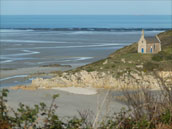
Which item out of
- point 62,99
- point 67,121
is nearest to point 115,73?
point 62,99

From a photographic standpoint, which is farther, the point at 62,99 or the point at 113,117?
the point at 62,99

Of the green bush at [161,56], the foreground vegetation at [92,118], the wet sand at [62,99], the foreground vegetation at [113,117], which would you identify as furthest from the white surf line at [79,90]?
the foreground vegetation at [92,118]

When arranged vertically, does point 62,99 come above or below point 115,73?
below

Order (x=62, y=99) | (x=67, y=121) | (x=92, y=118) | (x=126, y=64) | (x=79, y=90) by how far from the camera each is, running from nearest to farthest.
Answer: (x=67, y=121) → (x=92, y=118) → (x=62, y=99) → (x=79, y=90) → (x=126, y=64)

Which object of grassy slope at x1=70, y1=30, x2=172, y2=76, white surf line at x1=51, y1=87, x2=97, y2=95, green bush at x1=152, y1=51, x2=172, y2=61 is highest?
green bush at x1=152, y1=51, x2=172, y2=61

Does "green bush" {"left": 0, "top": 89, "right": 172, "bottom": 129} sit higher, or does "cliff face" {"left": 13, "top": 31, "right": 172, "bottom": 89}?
"cliff face" {"left": 13, "top": 31, "right": 172, "bottom": 89}

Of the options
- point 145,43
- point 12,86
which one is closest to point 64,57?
point 145,43

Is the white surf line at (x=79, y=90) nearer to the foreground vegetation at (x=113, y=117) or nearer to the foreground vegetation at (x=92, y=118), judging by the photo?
the foreground vegetation at (x=113, y=117)

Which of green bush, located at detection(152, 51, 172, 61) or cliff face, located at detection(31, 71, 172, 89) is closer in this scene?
cliff face, located at detection(31, 71, 172, 89)

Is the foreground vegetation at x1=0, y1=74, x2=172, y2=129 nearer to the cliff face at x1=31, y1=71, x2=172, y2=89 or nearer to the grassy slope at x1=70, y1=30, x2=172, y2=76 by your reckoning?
the cliff face at x1=31, y1=71, x2=172, y2=89

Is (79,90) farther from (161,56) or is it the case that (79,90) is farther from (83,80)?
(161,56)

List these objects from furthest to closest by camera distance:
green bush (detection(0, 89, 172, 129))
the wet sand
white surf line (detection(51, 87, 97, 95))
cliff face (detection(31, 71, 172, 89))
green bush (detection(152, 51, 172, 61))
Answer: green bush (detection(152, 51, 172, 61)) → cliff face (detection(31, 71, 172, 89)) → white surf line (detection(51, 87, 97, 95)) → the wet sand → green bush (detection(0, 89, 172, 129))

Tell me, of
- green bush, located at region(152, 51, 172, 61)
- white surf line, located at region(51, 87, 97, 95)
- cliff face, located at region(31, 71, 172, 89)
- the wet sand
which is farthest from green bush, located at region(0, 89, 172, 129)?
green bush, located at region(152, 51, 172, 61)

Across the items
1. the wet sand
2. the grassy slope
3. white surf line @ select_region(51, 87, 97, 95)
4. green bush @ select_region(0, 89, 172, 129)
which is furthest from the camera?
the grassy slope
